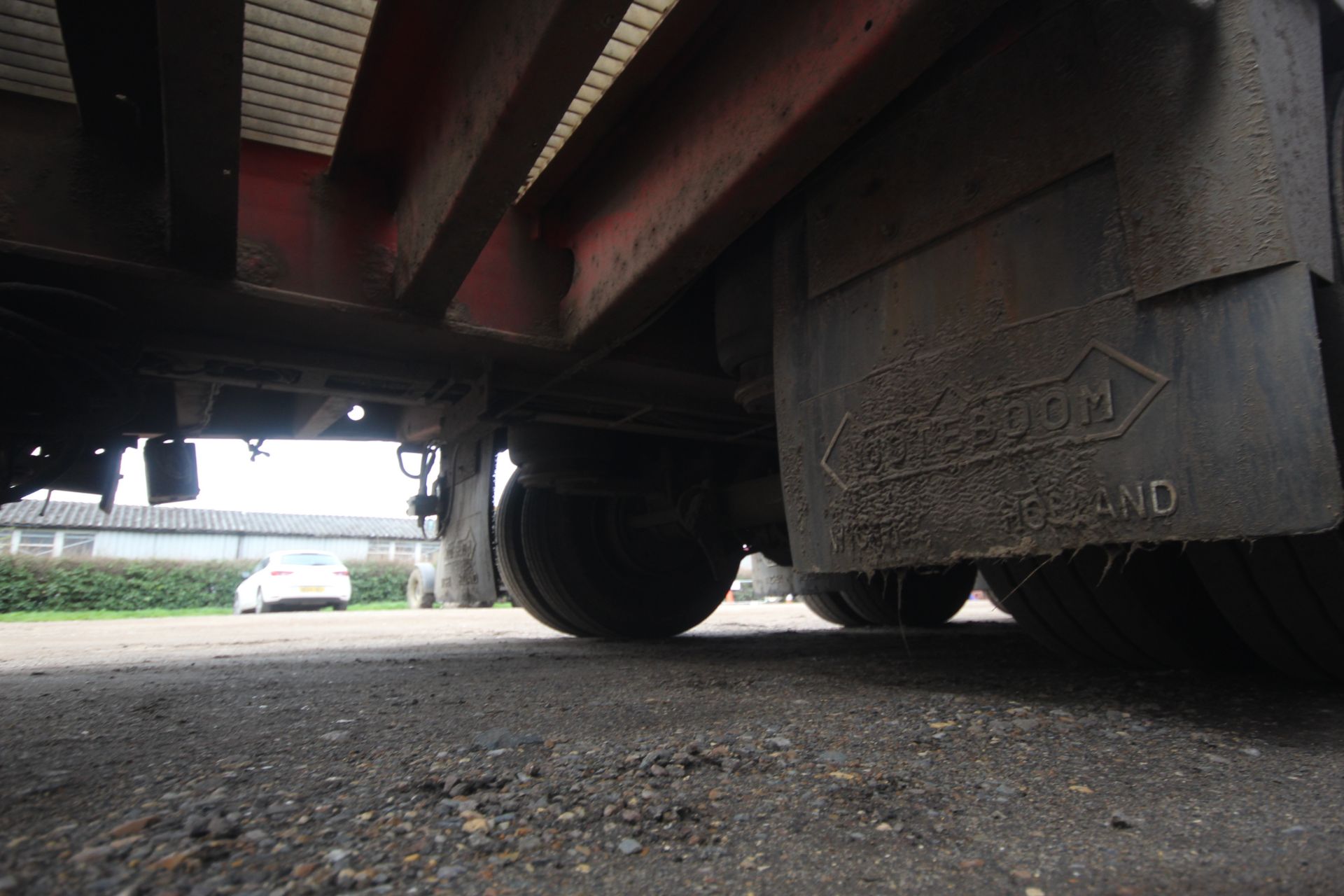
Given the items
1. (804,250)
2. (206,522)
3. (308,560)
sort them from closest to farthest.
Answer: (804,250) < (308,560) < (206,522)

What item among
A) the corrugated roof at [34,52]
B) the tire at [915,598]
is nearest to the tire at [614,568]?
the tire at [915,598]

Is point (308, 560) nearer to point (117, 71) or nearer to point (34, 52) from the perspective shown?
point (34, 52)

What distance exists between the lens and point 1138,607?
6.43 ft

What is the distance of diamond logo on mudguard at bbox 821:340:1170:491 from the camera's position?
1361mm

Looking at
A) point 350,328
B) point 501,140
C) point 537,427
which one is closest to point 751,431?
point 537,427

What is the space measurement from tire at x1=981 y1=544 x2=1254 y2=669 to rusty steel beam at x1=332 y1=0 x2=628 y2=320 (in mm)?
1645

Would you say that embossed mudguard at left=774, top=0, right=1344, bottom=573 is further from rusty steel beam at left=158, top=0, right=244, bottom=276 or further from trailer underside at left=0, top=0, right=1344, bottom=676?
rusty steel beam at left=158, top=0, right=244, bottom=276

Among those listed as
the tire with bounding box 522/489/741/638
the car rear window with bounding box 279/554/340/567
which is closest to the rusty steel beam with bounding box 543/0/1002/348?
the tire with bounding box 522/489/741/638

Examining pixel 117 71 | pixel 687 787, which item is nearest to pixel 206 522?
pixel 117 71

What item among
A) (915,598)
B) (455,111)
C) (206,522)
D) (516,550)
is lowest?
(915,598)

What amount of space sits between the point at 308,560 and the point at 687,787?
635 inches

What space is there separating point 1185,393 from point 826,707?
1.05 m

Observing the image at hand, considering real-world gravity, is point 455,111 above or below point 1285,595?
above

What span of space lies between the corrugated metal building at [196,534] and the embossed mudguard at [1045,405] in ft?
72.8
